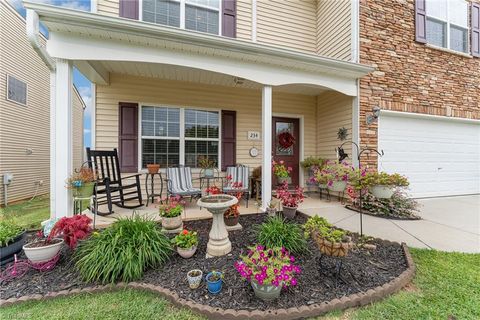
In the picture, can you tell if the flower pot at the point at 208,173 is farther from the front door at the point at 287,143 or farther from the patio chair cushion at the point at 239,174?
the front door at the point at 287,143

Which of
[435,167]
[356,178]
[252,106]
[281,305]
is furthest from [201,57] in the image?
[435,167]

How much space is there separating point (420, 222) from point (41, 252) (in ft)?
17.9

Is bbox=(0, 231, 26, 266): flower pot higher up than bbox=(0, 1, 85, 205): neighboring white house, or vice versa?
bbox=(0, 1, 85, 205): neighboring white house

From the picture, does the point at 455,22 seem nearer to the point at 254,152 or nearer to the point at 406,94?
the point at 406,94

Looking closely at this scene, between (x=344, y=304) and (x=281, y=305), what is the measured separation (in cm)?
53

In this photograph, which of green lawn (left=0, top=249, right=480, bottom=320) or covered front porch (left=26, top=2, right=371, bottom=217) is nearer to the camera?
green lawn (left=0, top=249, right=480, bottom=320)

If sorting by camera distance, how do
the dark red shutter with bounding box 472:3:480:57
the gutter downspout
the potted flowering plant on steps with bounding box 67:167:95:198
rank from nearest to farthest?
1. the gutter downspout
2. the potted flowering plant on steps with bounding box 67:167:95:198
3. the dark red shutter with bounding box 472:3:480:57

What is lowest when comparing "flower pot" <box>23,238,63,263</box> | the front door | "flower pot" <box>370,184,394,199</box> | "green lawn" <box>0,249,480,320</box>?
"green lawn" <box>0,249,480,320</box>

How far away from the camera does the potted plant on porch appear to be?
2.37 metres

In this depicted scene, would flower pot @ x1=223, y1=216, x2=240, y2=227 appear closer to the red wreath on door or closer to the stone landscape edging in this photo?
the stone landscape edging

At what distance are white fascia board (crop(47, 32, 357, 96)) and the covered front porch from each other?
0.05 ft

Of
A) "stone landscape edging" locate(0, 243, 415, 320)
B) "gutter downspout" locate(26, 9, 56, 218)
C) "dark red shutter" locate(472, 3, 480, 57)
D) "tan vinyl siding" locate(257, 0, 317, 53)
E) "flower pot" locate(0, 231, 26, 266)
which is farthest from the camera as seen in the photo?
"dark red shutter" locate(472, 3, 480, 57)

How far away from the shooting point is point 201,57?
3.75 metres

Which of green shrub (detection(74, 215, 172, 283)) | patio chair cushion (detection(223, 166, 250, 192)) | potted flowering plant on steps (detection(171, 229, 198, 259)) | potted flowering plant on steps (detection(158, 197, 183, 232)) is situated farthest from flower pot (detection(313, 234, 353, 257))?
patio chair cushion (detection(223, 166, 250, 192))
